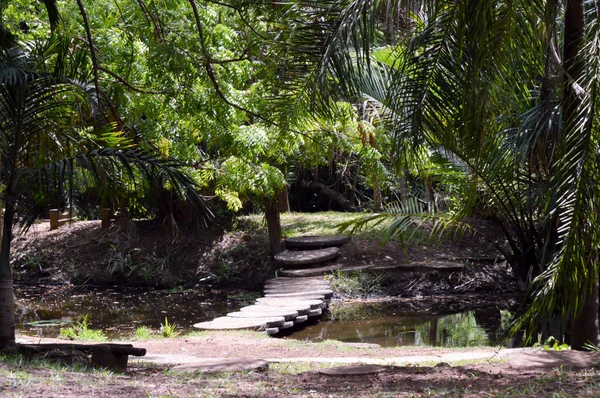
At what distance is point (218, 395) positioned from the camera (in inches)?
169

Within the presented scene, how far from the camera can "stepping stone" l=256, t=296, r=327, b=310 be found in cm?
A: 1238

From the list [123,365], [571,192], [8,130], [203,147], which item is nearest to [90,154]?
[8,130]

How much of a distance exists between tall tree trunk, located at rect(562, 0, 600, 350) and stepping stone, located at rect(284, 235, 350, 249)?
31.9ft

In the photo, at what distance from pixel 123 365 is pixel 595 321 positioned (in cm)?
421

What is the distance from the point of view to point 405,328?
38.8ft

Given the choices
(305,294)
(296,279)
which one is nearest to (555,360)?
(305,294)

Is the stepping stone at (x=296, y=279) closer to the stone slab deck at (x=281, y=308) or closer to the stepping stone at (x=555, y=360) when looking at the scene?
the stone slab deck at (x=281, y=308)

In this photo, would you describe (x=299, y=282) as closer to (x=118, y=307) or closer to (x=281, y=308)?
(x=281, y=308)

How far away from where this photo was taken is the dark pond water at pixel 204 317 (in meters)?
11.2

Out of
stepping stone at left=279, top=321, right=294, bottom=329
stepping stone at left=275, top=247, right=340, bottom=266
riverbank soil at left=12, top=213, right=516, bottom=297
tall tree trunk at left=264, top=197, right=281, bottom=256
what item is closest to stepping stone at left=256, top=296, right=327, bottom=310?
stepping stone at left=279, top=321, right=294, bottom=329

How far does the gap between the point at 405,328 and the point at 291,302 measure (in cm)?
207

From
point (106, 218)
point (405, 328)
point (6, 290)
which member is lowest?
point (405, 328)

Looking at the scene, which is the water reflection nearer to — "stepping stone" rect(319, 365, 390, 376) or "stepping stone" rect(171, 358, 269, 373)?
"stepping stone" rect(171, 358, 269, 373)

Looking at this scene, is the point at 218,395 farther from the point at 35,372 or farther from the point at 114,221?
the point at 114,221
